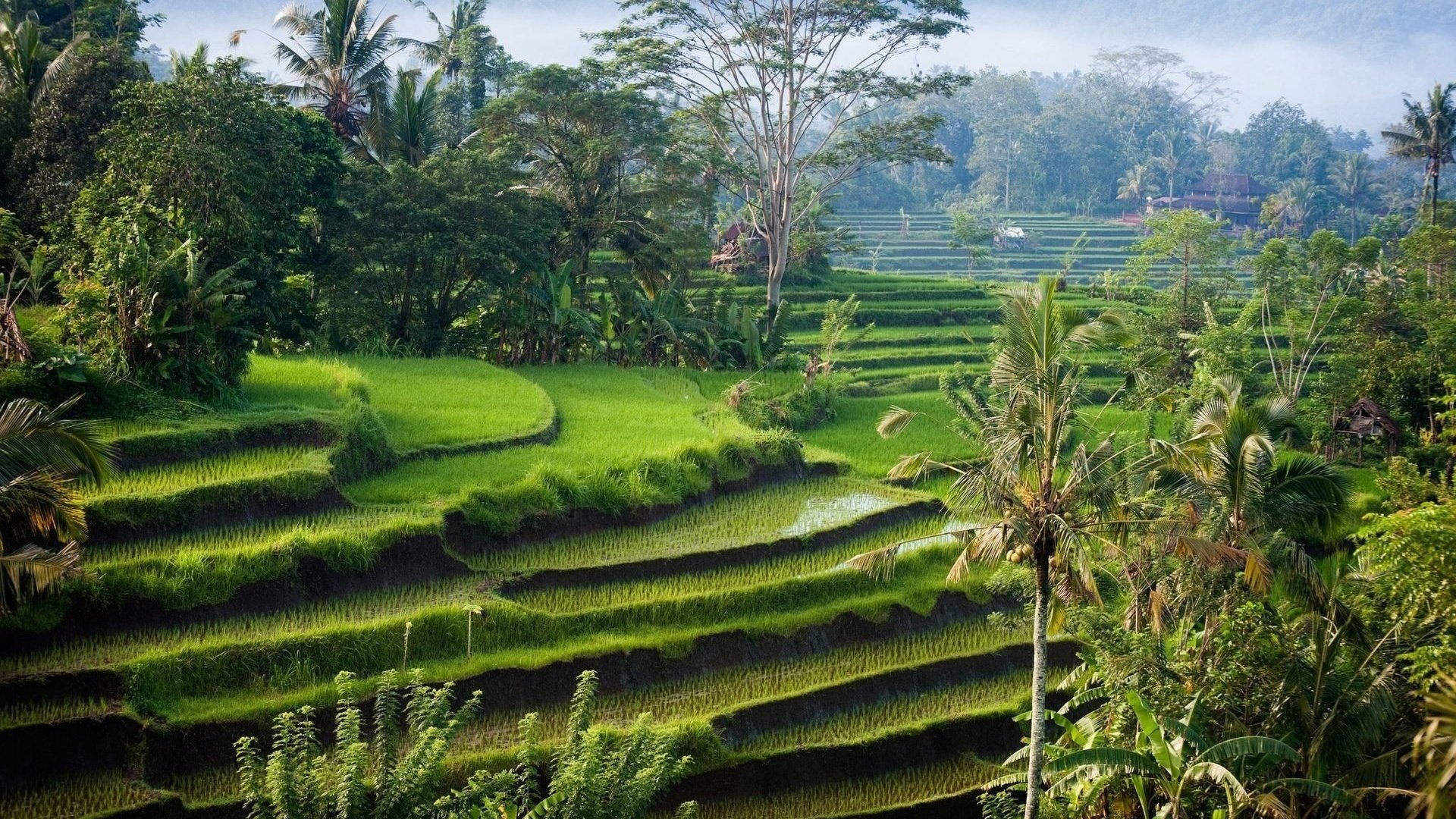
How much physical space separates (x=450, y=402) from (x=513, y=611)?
5102 millimetres

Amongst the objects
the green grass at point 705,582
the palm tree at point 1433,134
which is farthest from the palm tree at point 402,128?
the palm tree at point 1433,134

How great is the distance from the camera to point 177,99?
13945mm

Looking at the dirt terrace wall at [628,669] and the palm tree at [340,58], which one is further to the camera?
the palm tree at [340,58]

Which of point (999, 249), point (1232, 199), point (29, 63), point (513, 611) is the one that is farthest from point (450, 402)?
point (1232, 199)

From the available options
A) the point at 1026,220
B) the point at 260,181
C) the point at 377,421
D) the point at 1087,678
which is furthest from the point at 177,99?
the point at 1026,220

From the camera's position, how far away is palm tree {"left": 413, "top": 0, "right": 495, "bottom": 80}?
92.3ft

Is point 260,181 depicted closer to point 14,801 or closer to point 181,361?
point 181,361

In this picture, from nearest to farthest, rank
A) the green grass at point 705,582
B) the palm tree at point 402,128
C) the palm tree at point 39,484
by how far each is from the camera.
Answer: the palm tree at point 39,484 < the green grass at point 705,582 < the palm tree at point 402,128

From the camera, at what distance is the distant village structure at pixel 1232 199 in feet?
172

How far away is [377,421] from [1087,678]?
7260 mm

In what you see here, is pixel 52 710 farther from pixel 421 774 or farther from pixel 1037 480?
pixel 1037 480

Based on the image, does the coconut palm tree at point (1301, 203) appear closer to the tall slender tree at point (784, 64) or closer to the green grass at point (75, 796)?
the tall slender tree at point (784, 64)

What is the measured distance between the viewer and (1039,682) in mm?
8117

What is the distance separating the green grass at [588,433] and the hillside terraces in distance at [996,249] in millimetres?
29225
